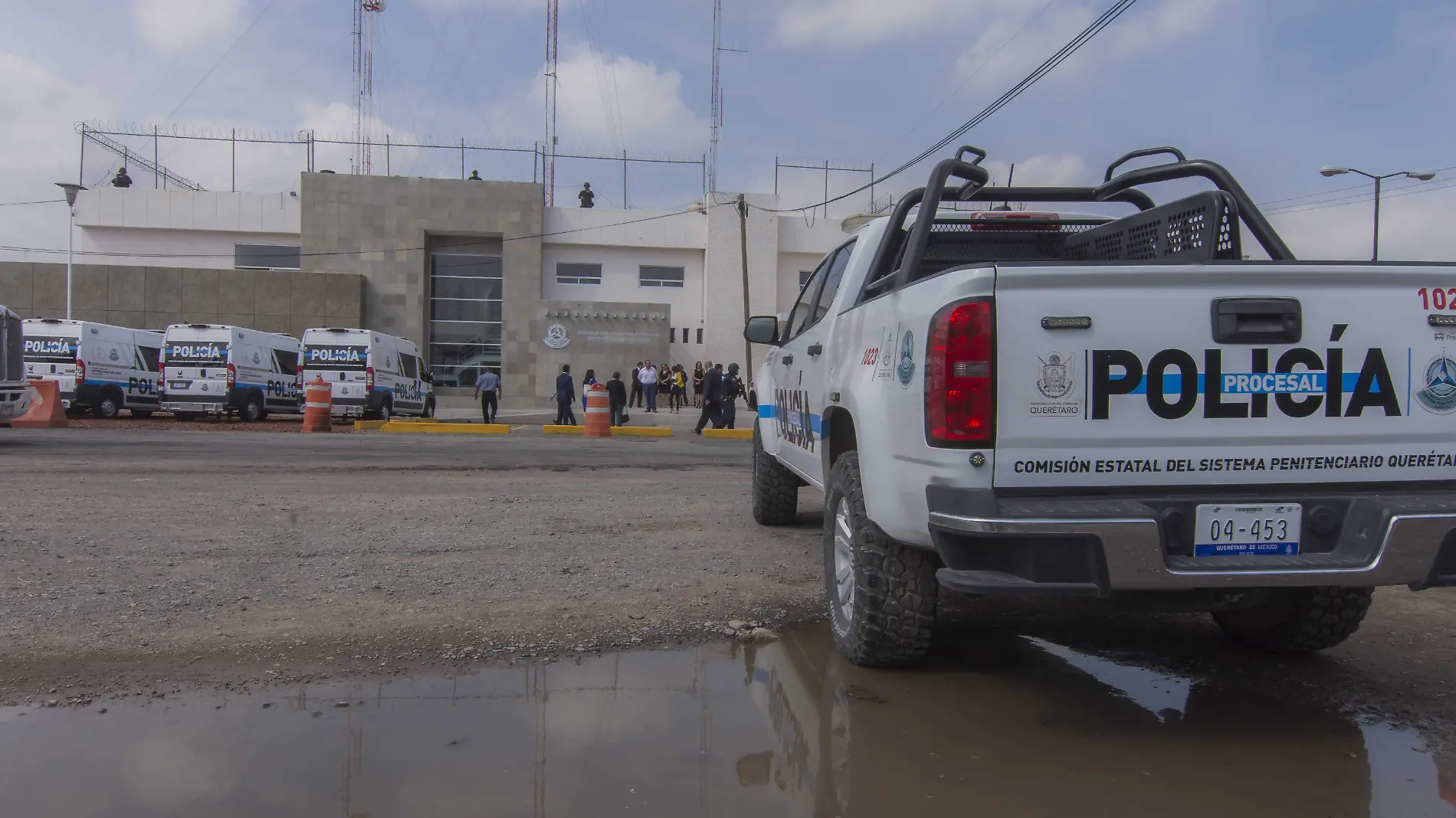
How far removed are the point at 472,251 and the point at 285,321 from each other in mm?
7434

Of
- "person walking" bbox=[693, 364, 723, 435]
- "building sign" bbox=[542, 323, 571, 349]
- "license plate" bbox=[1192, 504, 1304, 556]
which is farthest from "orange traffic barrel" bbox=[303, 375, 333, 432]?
"building sign" bbox=[542, 323, 571, 349]

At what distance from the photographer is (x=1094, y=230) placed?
5.49 metres

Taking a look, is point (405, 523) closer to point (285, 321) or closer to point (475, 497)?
point (475, 497)

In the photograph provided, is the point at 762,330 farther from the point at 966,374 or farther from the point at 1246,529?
the point at 1246,529

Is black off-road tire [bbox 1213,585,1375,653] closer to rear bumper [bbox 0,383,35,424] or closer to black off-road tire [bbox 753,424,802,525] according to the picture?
black off-road tire [bbox 753,424,802,525]

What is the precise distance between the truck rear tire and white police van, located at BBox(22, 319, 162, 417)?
2160cm

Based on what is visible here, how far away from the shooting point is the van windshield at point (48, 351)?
72.0ft

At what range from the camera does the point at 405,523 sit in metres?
7.60

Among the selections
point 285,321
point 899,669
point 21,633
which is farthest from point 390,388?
point 899,669

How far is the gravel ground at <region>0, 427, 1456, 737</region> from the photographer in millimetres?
4285

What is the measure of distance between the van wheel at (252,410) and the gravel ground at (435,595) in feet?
46.8

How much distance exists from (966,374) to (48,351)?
24.2m

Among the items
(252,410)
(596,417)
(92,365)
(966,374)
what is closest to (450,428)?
(596,417)

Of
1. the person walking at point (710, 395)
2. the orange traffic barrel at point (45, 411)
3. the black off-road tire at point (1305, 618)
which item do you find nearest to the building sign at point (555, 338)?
the person walking at point (710, 395)
